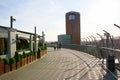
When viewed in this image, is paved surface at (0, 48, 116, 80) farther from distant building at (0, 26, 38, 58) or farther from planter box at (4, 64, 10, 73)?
distant building at (0, 26, 38, 58)

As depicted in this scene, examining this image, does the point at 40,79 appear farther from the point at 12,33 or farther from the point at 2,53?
the point at 12,33

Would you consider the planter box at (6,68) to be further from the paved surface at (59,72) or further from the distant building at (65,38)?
the distant building at (65,38)

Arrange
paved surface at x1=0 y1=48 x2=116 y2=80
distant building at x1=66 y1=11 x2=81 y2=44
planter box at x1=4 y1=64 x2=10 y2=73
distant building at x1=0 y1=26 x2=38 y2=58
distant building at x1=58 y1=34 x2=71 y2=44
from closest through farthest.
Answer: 1. paved surface at x1=0 y1=48 x2=116 y2=80
2. planter box at x1=4 y1=64 x2=10 y2=73
3. distant building at x1=0 y1=26 x2=38 y2=58
4. distant building at x1=58 y1=34 x2=71 y2=44
5. distant building at x1=66 y1=11 x2=81 y2=44

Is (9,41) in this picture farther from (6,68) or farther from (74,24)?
(74,24)

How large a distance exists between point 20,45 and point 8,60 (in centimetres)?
627

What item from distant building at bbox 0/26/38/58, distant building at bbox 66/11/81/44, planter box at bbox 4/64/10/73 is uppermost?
distant building at bbox 66/11/81/44

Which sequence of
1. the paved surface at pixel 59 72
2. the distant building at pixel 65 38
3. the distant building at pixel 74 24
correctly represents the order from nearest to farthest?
the paved surface at pixel 59 72, the distant building at pixel 65 38, the distant building at pixel 74 24

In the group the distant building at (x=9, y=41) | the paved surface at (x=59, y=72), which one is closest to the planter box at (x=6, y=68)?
the paved surface at (x=59, y=72)

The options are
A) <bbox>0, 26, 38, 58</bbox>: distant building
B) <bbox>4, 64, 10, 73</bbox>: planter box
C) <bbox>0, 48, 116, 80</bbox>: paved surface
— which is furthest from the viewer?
<bbox>0, 26, 38, 58</bbox>: distant building

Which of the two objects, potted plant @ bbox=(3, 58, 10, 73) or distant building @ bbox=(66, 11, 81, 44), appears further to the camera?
distant building @ bbox=(66, 11, 81, 44)

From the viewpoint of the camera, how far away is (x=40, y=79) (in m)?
13.1

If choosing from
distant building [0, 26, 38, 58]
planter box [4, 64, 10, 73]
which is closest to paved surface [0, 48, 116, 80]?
planter box [4, 64, 10, 73]

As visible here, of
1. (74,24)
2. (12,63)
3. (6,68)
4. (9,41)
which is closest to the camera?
(6,68)

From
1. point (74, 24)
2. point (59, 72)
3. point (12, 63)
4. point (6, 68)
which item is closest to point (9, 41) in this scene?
point (12, 63)
